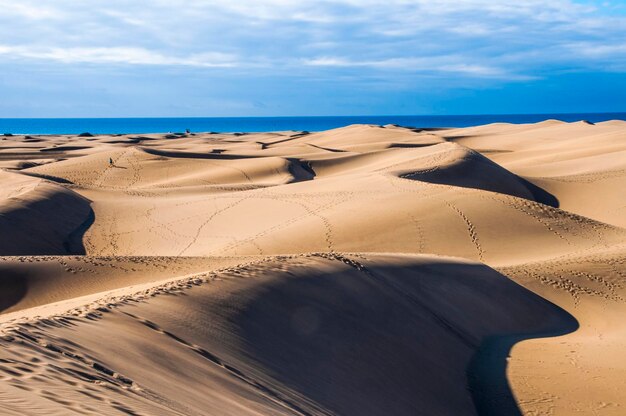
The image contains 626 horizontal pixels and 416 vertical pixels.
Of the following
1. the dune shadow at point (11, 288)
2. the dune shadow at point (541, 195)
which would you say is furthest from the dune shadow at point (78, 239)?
the dune shadow at point (541, 195)

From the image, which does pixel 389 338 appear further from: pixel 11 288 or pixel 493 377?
pixel 11 288

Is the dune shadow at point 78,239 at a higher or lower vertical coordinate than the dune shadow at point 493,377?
higher

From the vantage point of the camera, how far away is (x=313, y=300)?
9.68 metres

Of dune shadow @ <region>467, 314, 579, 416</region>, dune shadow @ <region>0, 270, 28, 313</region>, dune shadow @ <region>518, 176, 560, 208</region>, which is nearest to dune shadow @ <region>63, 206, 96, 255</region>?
dune shadow @ <region>0, 270, 28, 313</region>

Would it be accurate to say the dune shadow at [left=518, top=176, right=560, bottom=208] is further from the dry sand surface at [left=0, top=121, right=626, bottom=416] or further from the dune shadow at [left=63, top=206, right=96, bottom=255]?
the dune shadow at [left=63, top=206, right=96, bottom=255]

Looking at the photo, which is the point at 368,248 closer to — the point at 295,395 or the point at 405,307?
the point at 405,307

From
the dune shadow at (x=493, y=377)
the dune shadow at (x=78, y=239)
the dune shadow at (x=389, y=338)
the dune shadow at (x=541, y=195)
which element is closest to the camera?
the dune shadow at (x=389, y=338)

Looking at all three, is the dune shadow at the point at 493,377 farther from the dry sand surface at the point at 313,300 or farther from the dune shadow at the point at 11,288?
the dune shadow at the point at 11,288

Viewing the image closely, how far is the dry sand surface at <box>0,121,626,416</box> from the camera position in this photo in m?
6.29

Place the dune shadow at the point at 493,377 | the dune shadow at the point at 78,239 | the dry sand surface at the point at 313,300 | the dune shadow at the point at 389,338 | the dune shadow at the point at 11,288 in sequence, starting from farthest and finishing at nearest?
the dune shadow at the point at 78,239 → the dune shadow at the point at 11,288 → the dune shadow at the point at 493,377 → the dune shadow at the point at 389,338 → the dry sand surface at the point at 313,300

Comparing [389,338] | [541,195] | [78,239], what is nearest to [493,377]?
[389,338]

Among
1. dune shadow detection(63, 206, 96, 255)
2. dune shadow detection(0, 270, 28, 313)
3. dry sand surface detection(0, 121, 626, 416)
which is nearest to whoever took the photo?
dry sand surface detection(0, 121, 626, 416)

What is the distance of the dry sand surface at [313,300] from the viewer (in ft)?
20.6

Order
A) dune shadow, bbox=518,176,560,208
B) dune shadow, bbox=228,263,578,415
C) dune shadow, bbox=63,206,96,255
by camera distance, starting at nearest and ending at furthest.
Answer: dune shadow, bbox=228,263,578,415 → dune shadow, bbox=63,206,96,255 → dune shadow, bbox=518,176,560,208
